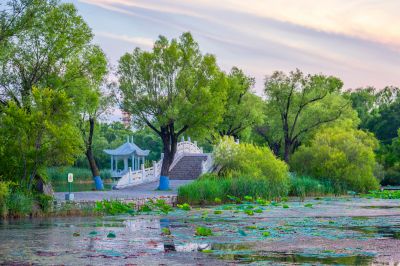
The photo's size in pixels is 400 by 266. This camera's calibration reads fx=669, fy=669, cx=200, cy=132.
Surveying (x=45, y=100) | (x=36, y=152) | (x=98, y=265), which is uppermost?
(x=45, y=100)

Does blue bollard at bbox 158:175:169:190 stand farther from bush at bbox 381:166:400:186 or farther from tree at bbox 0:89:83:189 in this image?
bush at bbox 381:166:400:186

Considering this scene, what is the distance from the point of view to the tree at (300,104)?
213 ft

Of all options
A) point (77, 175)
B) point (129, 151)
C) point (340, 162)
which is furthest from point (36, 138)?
point (77, 175)

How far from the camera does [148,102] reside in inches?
2044

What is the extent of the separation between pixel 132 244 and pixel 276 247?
4266mm

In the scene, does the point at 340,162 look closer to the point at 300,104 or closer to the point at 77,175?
the point at 300,104

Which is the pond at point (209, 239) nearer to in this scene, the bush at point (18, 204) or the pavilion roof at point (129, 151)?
the bush at point (18, 204)

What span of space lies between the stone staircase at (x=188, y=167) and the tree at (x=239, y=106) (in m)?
5.68

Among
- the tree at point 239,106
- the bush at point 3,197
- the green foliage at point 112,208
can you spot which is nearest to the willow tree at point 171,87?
the tree at point 239,106

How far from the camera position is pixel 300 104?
215 feet

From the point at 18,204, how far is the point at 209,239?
12.7 meters

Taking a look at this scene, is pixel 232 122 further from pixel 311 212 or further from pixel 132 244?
pixel 132 244

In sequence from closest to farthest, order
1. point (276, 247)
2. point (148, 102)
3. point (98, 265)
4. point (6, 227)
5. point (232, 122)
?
1. point (98, 265)
2. point (276, 247)
3. point (6, 227)
4. point (148, 102)
5. point (232, 122)

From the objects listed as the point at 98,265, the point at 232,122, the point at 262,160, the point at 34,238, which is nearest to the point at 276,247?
the point at 98,265
